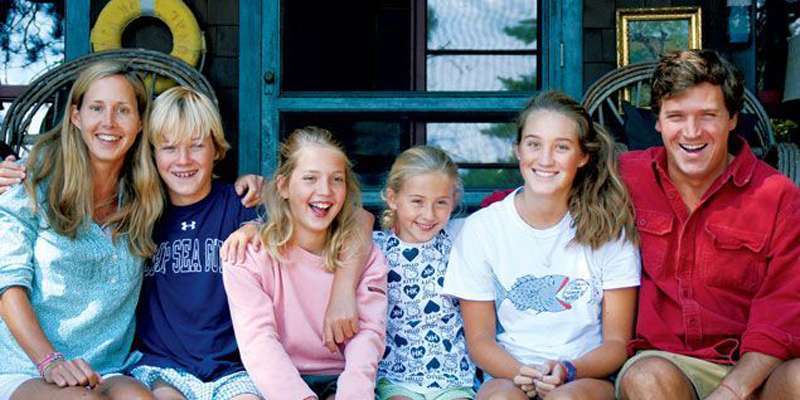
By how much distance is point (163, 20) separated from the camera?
3.72 metres

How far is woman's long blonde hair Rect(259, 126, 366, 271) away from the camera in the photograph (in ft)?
8.32

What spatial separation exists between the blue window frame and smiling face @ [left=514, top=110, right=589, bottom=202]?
1110 mm

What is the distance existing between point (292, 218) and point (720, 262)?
3.82 feet

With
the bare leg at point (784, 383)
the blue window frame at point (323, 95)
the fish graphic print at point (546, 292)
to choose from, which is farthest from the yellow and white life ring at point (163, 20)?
the bare leg at point (784, 383)

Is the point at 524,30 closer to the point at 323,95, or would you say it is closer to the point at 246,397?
the point at 323,95

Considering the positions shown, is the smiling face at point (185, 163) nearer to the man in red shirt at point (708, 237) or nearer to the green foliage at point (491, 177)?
Answer: the man in red shirt at point (708, 237)

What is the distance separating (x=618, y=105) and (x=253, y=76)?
1470 mm

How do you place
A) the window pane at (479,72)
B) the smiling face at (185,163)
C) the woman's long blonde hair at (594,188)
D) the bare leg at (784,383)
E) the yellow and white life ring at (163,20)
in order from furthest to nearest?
the window pane at (479,72)
the yellow and white life ring at (163,20)
the smiling face at (185,163)
the woman's long blonde hair at (594,188)
the bare leg at (784,383)

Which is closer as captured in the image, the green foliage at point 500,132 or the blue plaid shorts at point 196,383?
the blue plaid shorts at point 196,383

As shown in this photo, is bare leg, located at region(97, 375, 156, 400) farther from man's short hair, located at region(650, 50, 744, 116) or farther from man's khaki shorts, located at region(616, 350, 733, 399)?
man's short hair, located at region(650, 50, 744, 116)

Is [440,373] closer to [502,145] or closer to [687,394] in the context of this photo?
[687,394]

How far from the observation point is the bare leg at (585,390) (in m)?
2.15

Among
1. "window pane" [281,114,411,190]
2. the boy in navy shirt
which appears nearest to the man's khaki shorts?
the boy in navy shirt

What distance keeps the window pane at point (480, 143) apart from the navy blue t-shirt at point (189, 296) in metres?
1.90
